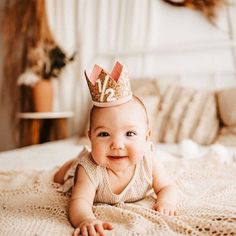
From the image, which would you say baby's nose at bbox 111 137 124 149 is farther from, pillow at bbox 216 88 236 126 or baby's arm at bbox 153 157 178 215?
pillow at bbox 216 88 236 126

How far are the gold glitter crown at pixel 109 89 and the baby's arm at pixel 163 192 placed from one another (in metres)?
0.25

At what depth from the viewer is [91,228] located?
74cm

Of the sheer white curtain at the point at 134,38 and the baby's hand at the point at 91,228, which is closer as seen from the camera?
the baby's hand at the point at 91,228

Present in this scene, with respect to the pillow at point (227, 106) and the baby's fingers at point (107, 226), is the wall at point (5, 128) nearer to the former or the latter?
the pillow at point (227, 106)

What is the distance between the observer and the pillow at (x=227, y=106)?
2.07 m

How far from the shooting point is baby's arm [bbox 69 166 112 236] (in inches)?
29.5

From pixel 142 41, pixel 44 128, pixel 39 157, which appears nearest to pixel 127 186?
pixel 39 157

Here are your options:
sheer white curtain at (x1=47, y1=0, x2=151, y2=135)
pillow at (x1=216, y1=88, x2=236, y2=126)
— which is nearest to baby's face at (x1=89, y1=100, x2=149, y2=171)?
pillow at (x1=216, y1=88, x2=236, y2=126)

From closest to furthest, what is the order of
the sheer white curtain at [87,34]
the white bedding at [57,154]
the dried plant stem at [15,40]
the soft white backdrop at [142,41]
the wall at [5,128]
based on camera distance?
the white bedding at [57,154], the soft white backdrop at [142,41], the sheer white curtain at [87,34], the dried plant stem at [15,40], the wall at [5,128]

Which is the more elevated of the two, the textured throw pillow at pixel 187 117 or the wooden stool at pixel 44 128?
the textured throw pillow at pixel 187 117

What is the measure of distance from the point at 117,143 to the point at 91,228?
22cm

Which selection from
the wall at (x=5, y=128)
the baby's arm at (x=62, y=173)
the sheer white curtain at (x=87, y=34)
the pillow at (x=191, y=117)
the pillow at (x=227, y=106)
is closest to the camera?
the baby's arm at (x=62, y=173)

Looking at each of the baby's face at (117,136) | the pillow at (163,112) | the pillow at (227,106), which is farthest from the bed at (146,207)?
the pillow at (163,112)

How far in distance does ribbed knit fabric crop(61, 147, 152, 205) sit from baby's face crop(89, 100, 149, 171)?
0.17 feet
